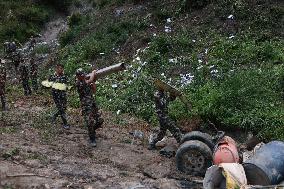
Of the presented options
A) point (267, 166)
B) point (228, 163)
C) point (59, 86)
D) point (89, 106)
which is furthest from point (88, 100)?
point (267, 166)

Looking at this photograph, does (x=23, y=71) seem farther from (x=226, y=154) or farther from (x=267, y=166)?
(x=267, y=166)

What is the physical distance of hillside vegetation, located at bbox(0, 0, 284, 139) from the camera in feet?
46.8

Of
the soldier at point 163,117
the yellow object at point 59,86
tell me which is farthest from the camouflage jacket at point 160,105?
the yellow object at point 59,86

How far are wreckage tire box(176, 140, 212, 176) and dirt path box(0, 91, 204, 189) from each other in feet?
0.87

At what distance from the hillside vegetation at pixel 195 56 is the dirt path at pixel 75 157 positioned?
201cm

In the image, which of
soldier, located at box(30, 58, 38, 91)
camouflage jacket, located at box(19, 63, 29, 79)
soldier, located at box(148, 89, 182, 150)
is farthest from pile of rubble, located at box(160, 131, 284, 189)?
soldier, located at box(30, 58, 38, 91)

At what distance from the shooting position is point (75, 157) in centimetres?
1151

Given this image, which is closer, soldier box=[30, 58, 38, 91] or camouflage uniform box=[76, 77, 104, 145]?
camouflage uniform box=[76, 77, 104, 145]

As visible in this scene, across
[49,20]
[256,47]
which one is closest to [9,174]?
[256,47]

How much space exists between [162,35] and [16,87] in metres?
6.04

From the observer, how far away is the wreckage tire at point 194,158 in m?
11.0

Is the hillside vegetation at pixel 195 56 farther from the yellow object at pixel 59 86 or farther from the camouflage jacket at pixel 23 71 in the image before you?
the yellow object at pixel 59 86

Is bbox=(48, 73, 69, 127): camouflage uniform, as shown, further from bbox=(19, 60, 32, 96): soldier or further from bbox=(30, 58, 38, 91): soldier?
bbox=(30, 58, 38, 91): soldier

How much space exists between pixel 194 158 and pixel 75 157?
8.82 feet
